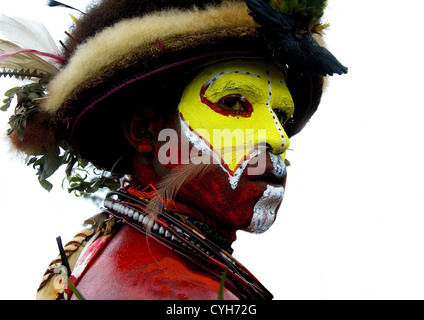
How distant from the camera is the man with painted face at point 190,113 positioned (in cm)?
263

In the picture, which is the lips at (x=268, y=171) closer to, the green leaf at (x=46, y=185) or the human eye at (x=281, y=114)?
the human eye at (x=281, y=114)

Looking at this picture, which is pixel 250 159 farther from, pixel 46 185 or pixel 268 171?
pixel 46 185

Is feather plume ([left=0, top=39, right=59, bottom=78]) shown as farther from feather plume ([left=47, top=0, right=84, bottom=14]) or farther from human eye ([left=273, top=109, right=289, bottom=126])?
human eye ([left=273, top=109, right=289, bottom=126])

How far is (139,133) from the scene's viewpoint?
2947 millimetres

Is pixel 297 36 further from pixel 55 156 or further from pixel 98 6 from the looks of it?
pixel 55 156

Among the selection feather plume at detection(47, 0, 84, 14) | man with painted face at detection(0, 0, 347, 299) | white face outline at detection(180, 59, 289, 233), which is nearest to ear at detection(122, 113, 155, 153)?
man with painted face at detection(0, 0, 347, 299)

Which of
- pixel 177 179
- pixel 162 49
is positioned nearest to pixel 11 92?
pixel 162 49

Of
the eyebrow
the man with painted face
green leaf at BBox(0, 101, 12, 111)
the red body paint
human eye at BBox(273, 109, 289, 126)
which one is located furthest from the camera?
green leaf at BBox(0, 101, 12, 111)

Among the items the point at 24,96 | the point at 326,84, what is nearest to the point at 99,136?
the point at 24,96

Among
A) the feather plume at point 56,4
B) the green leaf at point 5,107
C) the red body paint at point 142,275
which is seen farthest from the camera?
the feather plume at point 56,4

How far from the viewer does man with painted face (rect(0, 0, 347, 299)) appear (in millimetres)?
2629

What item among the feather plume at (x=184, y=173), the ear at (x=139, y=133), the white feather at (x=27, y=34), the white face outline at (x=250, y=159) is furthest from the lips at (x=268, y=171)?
the white feather at (x=27, y=34)

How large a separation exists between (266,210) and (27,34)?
6.22 ft

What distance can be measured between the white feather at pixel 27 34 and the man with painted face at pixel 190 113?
387 mm
